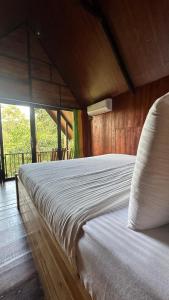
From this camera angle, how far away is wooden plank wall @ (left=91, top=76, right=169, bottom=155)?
3.15 metres

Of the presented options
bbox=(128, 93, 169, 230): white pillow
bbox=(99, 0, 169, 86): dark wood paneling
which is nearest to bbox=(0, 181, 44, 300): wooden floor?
bbox=(128, 93, 169, 230): white pillow

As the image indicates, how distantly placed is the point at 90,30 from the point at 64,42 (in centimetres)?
82

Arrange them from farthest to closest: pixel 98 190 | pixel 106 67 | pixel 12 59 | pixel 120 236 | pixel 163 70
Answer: pixel 12 59, pixel 106 67, pixel 163 70, pixel 98 190, pixel 120 236

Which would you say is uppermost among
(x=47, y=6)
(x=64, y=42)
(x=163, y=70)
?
(x=47, y=6)

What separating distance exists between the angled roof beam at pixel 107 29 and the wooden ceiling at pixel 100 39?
5 cm

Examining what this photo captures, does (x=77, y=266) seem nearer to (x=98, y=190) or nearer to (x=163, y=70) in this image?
(x=98, y=190)

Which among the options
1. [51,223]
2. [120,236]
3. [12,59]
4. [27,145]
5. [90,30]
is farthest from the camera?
[27,145]

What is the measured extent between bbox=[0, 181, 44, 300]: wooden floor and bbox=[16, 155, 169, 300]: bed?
0.15 m

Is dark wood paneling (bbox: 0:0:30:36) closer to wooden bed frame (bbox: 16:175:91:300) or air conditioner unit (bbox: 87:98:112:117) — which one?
air conditioner unit (bbox: 87:98:112:117)

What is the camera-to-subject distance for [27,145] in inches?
177

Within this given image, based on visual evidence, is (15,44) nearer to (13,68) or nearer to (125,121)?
(13,68)

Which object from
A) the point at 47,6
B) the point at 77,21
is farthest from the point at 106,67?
the point at 47,6

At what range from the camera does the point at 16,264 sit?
1.42 meters

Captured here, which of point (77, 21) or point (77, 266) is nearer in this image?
point (77, 266)
